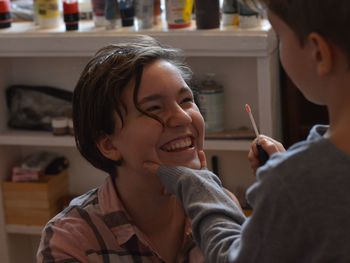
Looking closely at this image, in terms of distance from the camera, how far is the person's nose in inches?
47.3

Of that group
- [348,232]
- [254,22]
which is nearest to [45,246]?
[348,232]

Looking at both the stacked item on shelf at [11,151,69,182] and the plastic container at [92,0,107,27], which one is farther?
the stacked item on shelf at [11,151,69,182]

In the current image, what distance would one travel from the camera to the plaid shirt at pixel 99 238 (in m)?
1.21

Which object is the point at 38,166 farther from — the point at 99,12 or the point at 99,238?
the point at 99,238

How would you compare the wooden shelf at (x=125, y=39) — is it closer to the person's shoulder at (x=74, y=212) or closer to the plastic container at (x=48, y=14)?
the plastic container at (x=48, y=14)

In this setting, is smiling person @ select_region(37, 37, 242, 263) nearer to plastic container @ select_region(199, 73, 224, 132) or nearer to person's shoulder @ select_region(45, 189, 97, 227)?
person's shoulder @ select_region(45, 189, 97, 227)

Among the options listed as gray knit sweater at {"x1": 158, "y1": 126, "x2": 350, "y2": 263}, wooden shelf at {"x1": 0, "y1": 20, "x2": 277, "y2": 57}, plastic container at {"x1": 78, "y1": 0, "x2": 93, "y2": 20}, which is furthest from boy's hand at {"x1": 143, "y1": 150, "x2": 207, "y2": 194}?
plastic container at {"x1": 78, "y1": 0, "x2": 93, "y2": 20}

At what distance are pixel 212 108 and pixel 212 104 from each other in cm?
1

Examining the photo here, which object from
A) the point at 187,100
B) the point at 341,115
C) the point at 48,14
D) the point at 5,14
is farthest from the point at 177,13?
the point at 341,115

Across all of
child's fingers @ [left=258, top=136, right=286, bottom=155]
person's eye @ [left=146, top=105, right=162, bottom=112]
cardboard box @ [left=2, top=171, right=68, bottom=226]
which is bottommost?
cardboard box @ [left=2, top=171, right=68, bottom=226]

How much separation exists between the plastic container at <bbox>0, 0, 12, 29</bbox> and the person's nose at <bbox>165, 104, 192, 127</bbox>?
1.26 m

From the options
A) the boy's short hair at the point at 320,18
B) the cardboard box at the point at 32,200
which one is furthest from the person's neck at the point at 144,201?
the cardboard box at the point at 32,200

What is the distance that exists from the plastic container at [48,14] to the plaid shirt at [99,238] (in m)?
1.13

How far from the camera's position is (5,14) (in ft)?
7.57
